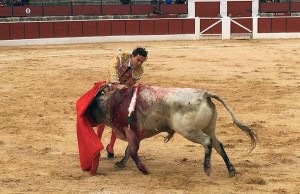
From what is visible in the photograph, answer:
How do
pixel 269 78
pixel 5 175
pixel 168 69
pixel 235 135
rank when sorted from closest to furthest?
pixel 5 175
pixel 235 135
pixel 269 78
pixel 168 69

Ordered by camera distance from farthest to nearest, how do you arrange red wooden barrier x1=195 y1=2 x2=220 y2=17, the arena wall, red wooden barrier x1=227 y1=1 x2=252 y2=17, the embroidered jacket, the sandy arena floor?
red wooden barrier x1=227 y1=1 x2=252 y2=17
red wooden barrier x1=195 y1=2 x2=220 y2=17
the arena wall
the embroidered jacket
the sandy arena floor

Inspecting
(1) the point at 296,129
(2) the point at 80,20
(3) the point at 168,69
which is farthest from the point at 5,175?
(2) the point at 80,20

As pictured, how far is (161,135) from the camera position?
8320 mm

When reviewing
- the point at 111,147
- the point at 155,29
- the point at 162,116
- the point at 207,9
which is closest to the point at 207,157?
the point at 162,116

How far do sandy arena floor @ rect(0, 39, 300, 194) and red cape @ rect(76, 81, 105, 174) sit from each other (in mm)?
118

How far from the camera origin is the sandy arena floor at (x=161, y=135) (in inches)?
241

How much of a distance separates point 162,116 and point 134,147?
15.9 inches

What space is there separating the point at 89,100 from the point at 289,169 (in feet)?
6.86

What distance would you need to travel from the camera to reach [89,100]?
665 centimetres

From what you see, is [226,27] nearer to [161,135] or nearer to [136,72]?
[161,135]

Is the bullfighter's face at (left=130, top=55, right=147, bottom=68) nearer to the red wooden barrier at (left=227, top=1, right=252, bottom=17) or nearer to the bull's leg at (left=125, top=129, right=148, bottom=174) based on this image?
the bull's leg at (left=125, top=129, right=148, bottom=174)

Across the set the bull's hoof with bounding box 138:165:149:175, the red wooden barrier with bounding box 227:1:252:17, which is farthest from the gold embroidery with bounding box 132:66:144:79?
the red wooden barrier with bounding box 227:1:252:17

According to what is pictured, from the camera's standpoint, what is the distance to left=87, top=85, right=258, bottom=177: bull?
615cm

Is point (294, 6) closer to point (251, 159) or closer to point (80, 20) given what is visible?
point (80, 20)
